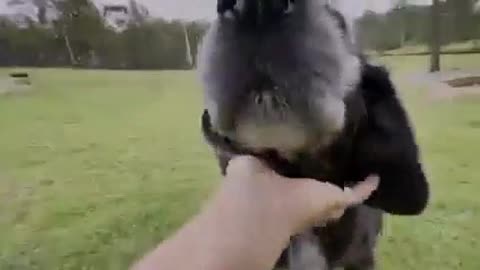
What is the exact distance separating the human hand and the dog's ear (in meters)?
0.03

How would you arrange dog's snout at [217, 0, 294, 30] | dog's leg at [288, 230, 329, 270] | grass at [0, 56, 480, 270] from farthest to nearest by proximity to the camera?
grass at [0, 56, 480, 270] → dog's leg at [288, 230, 329, 270] → dog's snout at [217, 0, 294, 30]

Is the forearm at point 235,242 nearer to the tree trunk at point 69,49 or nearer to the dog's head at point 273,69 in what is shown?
the dog's head at point 273,69

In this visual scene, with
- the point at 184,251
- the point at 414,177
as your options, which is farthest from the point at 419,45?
the point at 184,251

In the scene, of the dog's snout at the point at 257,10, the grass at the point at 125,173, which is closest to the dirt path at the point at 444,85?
the grass at the point at 125,173

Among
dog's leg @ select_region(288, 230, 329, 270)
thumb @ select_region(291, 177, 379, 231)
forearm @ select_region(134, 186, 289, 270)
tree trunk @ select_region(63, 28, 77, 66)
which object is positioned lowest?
dog's leg @ select_region(288, 230, 329, 270)

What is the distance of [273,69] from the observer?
51cm

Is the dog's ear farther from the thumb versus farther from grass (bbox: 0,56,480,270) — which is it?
grass (bbox: 0,56,480,270)

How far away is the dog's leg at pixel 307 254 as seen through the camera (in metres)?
0.61

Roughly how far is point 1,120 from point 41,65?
73mm

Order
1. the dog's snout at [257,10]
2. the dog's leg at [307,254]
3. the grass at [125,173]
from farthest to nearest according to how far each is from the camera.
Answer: the grass at [125,173]
the dog's leg at [307,254]
the dog's snout at [257,10]

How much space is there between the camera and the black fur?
566 mm

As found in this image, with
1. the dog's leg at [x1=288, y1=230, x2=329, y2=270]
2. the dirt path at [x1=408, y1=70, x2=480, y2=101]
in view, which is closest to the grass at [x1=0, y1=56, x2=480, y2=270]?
the dirt path at [x1=408, y1=70, x2=480, y2=101]

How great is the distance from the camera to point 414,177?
0.59 metres

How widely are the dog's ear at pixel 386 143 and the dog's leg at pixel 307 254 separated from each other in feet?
0.20
